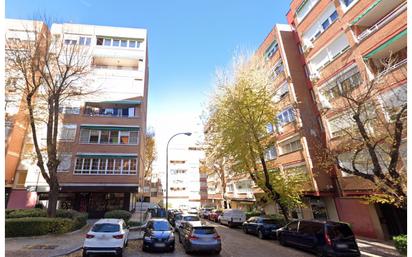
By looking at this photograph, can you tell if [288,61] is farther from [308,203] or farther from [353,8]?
[308,203]

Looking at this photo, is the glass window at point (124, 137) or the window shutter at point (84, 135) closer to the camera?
the window shutter at point (84, 135)

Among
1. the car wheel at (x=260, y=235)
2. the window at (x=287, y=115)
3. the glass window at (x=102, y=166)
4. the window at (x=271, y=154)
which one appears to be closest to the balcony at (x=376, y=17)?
the window at (x=287, y=115)

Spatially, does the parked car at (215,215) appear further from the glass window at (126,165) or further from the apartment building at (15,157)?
the apartment building at (15,157)

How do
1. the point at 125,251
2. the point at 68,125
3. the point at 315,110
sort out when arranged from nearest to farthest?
the point at 125,251 → the point at 315,110 → the point at 68,125

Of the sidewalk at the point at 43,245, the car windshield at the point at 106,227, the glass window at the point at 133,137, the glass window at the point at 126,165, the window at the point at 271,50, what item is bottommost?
the sidewalk at the point at 43,245

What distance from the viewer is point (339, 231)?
11.2 m

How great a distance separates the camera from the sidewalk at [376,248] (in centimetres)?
1198

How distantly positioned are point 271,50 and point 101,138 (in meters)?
22.1

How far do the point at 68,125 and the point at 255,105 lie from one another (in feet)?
68.6

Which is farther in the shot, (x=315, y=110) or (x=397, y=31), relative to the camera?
(x=315, y=110)

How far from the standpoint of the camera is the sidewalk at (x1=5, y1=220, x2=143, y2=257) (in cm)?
1034

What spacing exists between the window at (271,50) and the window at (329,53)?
5886 millimetres

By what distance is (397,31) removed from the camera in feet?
47.4

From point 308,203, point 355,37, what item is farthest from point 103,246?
point 355,37
